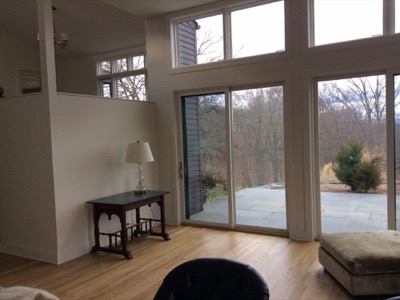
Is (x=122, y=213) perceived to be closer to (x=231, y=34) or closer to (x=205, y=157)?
(x=205, y=157)

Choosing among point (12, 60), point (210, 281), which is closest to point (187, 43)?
point (12, 60)

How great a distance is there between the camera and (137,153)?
15.4 feet

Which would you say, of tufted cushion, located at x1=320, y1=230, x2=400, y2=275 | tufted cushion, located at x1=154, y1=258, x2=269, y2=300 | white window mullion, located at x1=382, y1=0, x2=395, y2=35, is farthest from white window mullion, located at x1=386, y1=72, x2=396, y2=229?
tufted cushion, located at x1=154, y1=258, x2=269, y2=300

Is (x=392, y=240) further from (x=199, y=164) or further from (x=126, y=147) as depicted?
(x=126, y=147)

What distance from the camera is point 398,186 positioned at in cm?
408

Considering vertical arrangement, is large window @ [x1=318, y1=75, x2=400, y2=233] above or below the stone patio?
above

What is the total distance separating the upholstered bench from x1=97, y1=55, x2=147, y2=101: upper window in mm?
4758

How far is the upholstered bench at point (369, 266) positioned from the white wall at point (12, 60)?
6445 millimetres

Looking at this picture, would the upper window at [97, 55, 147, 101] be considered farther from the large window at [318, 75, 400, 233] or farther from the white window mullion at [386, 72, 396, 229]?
the white window mullion at [386, 72, 396, 229]

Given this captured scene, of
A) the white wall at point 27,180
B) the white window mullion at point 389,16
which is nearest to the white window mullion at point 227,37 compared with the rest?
the white window mullion at point 389,16

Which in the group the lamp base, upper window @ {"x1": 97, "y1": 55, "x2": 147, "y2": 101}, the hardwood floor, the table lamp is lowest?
the hardwood floor

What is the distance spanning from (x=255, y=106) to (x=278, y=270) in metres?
2.31

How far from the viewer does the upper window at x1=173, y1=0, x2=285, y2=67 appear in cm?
475

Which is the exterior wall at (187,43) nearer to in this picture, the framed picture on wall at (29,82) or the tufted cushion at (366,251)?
the tufted cushion at (366,251)
